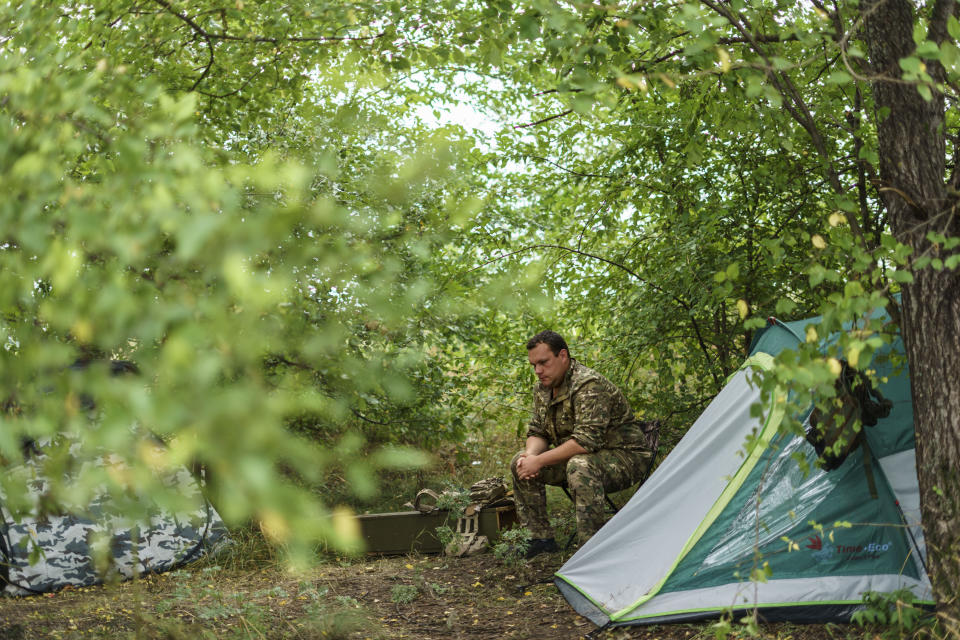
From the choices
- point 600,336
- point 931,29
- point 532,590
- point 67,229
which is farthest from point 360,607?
point 931,29

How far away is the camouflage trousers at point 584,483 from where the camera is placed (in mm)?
4414

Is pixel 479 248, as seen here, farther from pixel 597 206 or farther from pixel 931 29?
pixel 931 29

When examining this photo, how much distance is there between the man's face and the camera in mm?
4863

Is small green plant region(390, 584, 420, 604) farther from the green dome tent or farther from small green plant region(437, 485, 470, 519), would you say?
the green dome tent

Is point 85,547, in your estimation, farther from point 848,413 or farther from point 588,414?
point 848,413

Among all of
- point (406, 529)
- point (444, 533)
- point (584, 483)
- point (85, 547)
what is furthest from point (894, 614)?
point (85, 547)

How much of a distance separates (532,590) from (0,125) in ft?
11.2

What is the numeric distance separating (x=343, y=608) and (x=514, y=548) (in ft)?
3.72

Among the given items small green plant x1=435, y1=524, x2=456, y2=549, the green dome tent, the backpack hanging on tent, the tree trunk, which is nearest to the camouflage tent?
small green plant x1=435, y1=524, x2=456, y2=549

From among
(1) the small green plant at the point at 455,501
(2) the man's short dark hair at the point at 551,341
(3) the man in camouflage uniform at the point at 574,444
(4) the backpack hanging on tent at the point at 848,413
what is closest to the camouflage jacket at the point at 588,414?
(3) the man in camouflage uniform at the point at 574,444

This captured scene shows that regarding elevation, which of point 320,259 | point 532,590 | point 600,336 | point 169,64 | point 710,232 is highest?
point 169,64

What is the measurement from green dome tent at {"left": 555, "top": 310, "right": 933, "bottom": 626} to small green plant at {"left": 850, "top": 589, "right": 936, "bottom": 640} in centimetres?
18

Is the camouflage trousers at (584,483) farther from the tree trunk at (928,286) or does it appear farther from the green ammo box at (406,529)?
the tree trunk at (928,286)

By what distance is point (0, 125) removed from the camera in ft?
4.74
